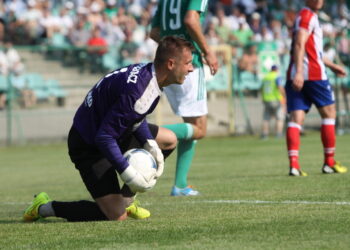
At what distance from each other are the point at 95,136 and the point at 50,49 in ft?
54.0

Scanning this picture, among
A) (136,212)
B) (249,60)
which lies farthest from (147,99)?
(249,60)

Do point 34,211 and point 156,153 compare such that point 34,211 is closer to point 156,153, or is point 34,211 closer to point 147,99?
point 156,153

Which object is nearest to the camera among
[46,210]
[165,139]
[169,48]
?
[169,48]

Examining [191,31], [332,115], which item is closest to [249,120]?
[332,115]

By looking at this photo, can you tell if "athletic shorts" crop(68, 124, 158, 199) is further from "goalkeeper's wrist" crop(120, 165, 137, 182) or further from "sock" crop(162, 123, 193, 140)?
"sock" crop(162, 123, 193, 140)

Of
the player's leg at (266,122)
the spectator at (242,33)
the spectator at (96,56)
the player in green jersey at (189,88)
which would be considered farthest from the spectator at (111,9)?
the player in green jersey at (189,88)

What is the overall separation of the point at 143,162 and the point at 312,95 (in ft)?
15.4

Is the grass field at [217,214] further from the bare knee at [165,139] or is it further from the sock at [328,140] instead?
the bare knee at [165,139]

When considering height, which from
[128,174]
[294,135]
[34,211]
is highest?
[128,174]

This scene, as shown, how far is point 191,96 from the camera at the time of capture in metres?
9.66

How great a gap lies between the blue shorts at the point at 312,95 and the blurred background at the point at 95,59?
12.4 meters

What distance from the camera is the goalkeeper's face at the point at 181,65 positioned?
716 centimetres

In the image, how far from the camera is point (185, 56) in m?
7.20

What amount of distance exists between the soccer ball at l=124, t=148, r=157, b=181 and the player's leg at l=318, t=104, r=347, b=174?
15.0 ft
